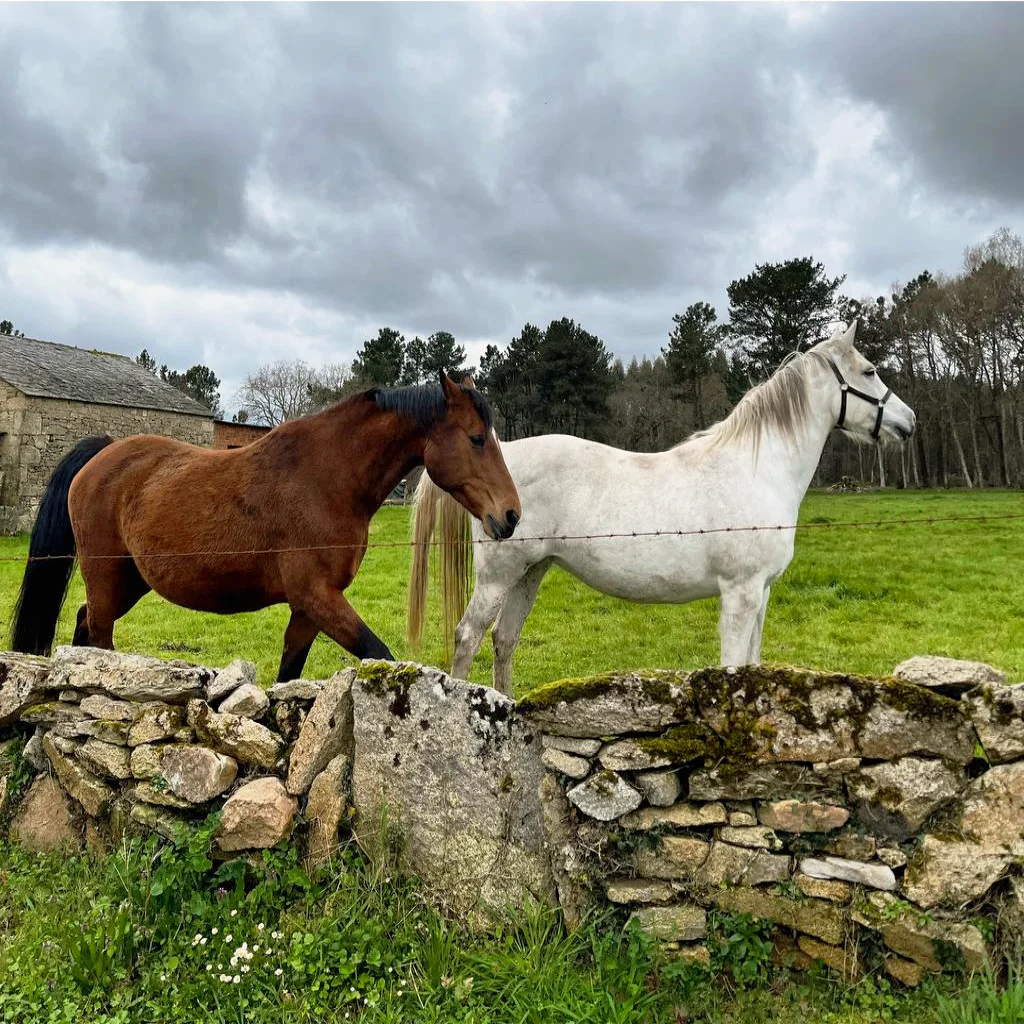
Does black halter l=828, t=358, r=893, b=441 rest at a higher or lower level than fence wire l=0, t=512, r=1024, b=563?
higher

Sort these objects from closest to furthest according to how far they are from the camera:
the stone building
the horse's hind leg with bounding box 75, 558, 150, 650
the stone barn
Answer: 1. the horse's hind leg with bounding box 75, 558, 150, 650
2. the stone barn
3. the stone building

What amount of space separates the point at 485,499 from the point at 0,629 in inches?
310

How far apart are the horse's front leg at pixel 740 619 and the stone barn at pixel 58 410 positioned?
16.9 metres

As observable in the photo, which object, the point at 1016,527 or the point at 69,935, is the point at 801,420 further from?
the point at 1016,527

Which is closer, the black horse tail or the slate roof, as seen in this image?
the black horse tail

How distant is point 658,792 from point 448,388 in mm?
1950

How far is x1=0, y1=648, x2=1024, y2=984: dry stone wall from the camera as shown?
2.29m

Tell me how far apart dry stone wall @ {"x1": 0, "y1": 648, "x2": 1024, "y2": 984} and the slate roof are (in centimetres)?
1976

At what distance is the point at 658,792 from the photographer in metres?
2.56

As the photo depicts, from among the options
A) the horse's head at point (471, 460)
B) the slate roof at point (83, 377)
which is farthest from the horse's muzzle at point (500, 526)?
the slate roof at point (83, 377)

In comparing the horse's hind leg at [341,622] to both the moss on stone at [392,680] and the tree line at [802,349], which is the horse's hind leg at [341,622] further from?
the tree line at [802,349]

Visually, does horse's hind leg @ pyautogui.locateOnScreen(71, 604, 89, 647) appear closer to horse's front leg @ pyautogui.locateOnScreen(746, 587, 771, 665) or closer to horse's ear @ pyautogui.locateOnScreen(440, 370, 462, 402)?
horse's ear @ pyautogui.locateOnScreen(440, 370, 462, 402)

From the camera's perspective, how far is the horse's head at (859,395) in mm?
4625

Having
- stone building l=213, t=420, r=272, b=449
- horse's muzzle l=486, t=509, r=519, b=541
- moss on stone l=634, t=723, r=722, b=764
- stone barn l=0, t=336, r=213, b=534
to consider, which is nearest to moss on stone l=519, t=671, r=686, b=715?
moss on stone l=634, t=723, r=722, b=764
